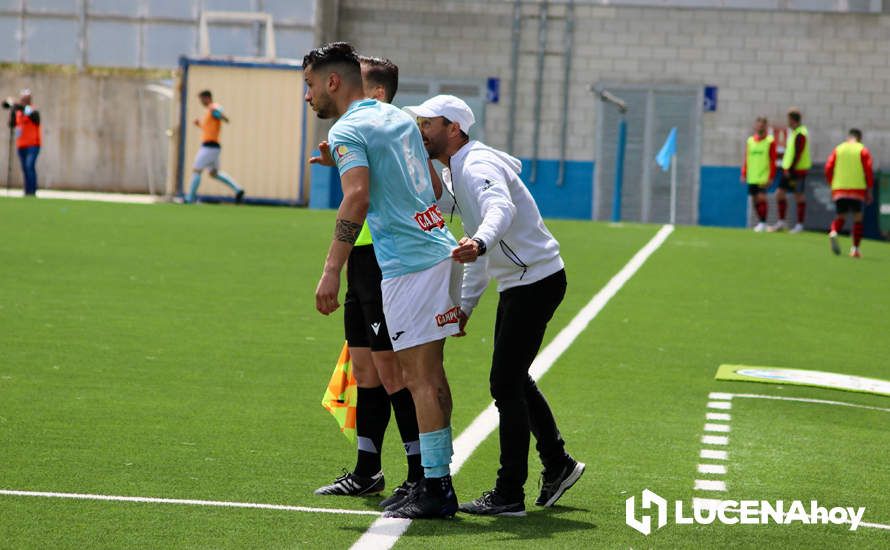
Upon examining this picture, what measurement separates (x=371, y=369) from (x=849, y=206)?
57.0 ft

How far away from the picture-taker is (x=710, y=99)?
110 ft

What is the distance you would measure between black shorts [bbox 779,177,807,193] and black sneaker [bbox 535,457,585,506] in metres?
23.4

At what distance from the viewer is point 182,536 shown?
18.5 feet

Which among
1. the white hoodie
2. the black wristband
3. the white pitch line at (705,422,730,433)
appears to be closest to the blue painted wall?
the white pitch line at (705,422,730,433)

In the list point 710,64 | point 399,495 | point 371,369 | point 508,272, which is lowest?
point 399,495

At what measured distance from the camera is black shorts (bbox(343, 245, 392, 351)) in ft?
21.1

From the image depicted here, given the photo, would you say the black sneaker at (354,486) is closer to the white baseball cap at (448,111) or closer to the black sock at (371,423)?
the black sock at (371,423)

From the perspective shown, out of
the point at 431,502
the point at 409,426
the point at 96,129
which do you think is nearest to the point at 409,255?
the point at 409,426

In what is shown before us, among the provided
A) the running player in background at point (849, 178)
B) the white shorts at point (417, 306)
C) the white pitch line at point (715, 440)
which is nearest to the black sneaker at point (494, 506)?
the white shorts at point (417, 306)

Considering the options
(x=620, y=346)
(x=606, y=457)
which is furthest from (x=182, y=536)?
(x=620, y=346)

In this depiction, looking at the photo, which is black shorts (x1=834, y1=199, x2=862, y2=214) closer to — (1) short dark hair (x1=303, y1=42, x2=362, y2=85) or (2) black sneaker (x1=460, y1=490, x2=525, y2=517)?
(2) black sneaker (x1=460, y1=490, x2=525, y2=517)

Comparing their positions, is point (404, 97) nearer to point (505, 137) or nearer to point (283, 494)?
point (505, 137)

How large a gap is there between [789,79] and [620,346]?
2286 centimetres

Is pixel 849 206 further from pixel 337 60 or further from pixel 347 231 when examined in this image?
pixel 347 231
